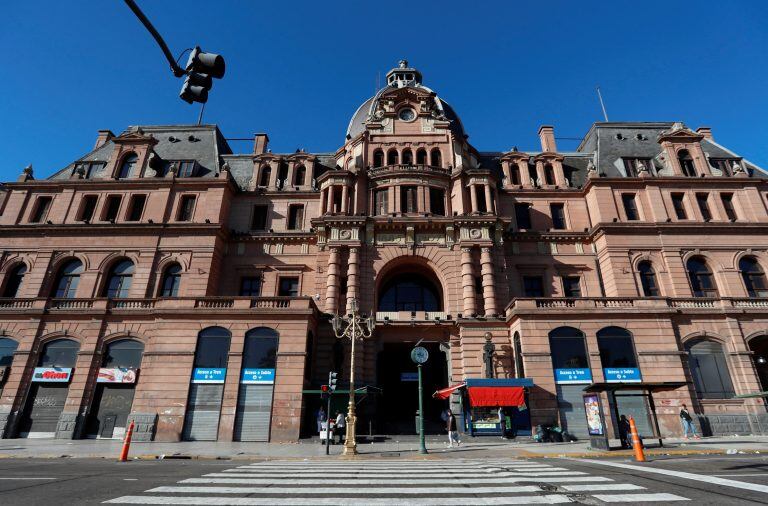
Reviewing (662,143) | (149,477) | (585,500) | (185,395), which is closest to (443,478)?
(585,500)

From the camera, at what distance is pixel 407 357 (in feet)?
103

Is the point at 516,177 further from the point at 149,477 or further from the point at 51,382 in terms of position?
the point at 51,382

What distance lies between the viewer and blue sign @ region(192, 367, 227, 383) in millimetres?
24391

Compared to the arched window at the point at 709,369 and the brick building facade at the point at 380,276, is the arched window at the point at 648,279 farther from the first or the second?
the arched window at the point at 709,369

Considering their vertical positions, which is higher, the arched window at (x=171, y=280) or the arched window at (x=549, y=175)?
the arched window at (x=549, y=175)

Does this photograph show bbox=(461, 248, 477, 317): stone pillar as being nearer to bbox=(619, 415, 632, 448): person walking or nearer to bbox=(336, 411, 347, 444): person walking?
bbox=(336, 411, 347, 444): person walking

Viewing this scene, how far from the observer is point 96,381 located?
2648 centimetres

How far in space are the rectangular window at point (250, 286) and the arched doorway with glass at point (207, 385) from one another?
7197mm

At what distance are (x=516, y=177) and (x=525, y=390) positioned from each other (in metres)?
21.2

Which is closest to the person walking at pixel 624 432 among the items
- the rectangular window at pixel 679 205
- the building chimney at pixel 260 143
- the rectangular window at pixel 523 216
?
the rectangular window at pixel 523 216

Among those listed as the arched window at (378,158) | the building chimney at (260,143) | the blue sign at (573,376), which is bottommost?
the blue sign at (573,376)

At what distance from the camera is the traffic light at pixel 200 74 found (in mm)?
7375

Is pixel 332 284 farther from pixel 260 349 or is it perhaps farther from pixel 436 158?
pixel 436 158

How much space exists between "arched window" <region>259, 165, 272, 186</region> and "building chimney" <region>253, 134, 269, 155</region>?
352 centimetres
